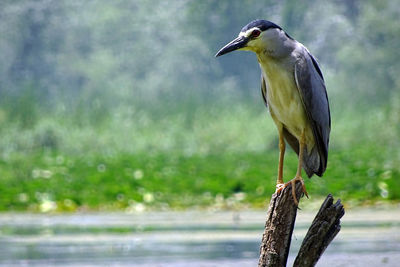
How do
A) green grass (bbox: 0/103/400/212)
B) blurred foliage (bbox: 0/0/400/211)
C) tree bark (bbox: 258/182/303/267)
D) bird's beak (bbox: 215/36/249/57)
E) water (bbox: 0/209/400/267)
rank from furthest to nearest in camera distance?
blurred foliage (bbox: 0/0/400/211) < green grass (bbox: 0/103/400/212) < water (bbox: 0/209/400/267) < tree bark (bbox: 258/182/303/267) < bird's beak (bbox: 215/36/249/57)

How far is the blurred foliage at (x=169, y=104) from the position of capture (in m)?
14.8

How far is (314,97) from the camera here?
20.0ft

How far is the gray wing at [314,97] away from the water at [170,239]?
3.54ft

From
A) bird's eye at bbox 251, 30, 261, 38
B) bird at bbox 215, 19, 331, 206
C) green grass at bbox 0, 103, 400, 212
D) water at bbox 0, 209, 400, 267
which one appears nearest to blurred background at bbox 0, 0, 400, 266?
green grass at bbox 0, 103, 400, 212

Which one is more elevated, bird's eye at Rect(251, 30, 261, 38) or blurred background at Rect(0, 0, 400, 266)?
blurred background at Rect(0, 0, 400, 266)

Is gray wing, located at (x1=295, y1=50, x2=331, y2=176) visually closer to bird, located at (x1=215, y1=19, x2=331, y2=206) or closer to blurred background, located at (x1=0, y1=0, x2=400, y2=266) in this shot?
bird, located at (x1=215, y1=19, x2=331, y2=206)

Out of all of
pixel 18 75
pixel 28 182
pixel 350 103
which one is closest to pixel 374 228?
pixel 28 182

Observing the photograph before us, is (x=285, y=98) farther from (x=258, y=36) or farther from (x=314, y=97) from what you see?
(x=258, y=36)

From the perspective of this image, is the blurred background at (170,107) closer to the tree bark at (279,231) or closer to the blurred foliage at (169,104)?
the blurred foliage at (169,104)

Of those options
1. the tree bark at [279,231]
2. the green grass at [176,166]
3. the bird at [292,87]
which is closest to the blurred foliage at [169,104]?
the green grass at [176,166]

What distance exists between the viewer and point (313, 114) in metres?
6.11

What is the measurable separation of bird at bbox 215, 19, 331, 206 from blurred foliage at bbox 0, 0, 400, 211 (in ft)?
24.5

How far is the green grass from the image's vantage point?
1409 cm

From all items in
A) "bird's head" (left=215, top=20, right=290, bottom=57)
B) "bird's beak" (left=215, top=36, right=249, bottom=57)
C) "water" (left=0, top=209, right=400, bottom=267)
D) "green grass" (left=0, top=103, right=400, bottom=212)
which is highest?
"green grass" (left=0, top=103, right=400, bottom=212)
